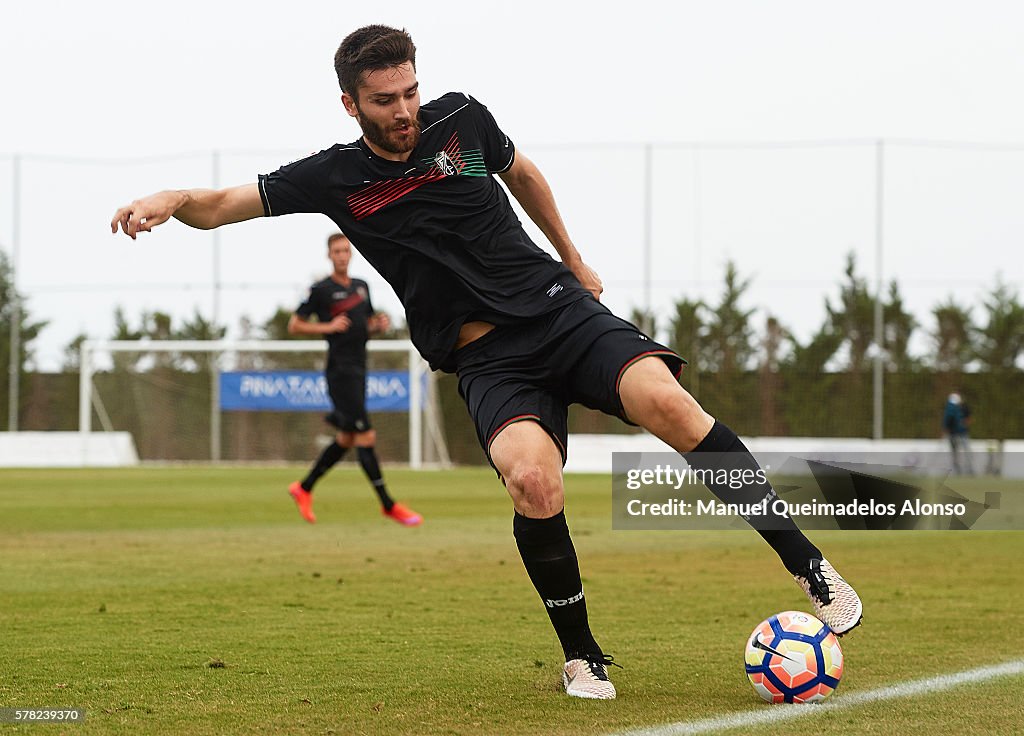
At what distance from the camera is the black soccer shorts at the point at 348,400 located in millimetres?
12820

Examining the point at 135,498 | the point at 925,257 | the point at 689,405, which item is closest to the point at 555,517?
the point at 689,405

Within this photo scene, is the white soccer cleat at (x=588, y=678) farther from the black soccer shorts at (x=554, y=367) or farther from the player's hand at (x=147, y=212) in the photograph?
the player's hand at (x=147, y=212)

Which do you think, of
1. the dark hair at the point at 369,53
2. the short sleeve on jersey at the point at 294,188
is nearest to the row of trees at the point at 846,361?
the short sleeve on jersey at the point at 294,188

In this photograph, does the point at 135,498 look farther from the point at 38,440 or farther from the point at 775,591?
the point at 38,440

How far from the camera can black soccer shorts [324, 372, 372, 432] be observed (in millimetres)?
12820

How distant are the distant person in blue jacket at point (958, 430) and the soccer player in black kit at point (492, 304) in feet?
70.4

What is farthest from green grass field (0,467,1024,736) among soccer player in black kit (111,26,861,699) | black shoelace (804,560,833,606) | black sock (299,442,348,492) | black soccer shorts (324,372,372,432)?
black soccer shorts (324,372,372,432)

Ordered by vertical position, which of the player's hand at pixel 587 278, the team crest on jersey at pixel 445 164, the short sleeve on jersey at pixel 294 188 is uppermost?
the team crest on jersey at pixel 445 164

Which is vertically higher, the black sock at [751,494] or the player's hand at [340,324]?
the player's hand at [340,324]

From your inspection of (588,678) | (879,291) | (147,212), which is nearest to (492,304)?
(147,212)

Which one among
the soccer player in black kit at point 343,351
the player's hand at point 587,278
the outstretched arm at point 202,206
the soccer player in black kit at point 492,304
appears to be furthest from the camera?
the soccer player in black kit at point 343,351

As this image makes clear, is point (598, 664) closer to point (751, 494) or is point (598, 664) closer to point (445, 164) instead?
point (751, 494)

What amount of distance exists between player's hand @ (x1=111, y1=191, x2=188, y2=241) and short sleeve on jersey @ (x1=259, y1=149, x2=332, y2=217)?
0.30 m

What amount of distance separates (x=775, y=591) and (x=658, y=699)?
3.17 m
